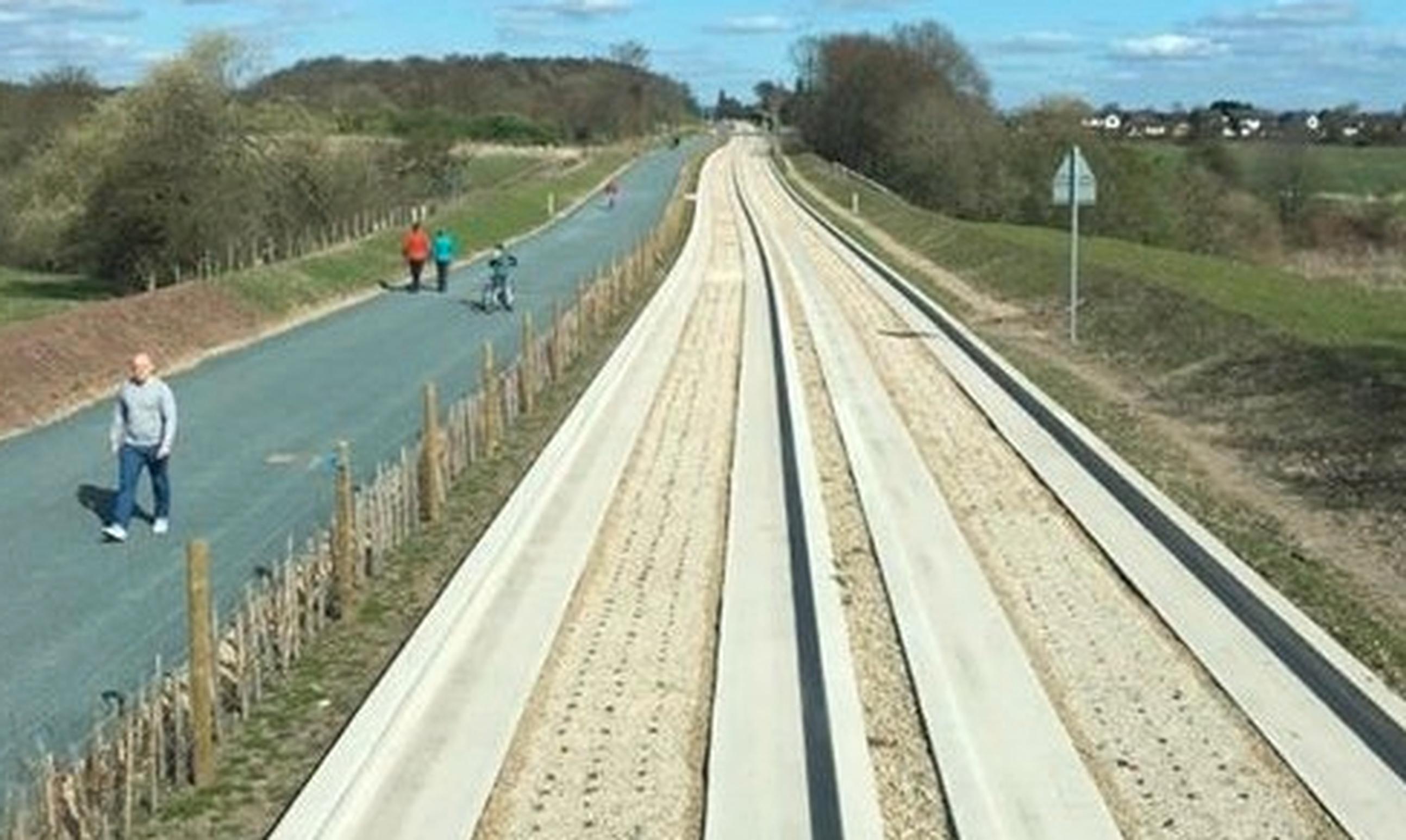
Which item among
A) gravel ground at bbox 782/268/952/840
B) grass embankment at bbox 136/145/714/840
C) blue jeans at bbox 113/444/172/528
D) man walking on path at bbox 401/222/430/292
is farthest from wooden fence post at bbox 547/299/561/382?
man walking on path at bbox 401/222/430/292

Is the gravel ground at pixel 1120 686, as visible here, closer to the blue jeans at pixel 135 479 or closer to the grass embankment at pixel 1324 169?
the blue jeans at pixel 135 479

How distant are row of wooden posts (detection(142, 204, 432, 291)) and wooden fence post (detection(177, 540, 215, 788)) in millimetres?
29861

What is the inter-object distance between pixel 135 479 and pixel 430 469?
226cm

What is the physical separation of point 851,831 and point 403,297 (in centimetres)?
2771

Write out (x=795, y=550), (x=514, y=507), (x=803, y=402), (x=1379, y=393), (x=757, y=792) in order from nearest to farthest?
(x=757, y=792) → (x=795, y=550) → (x=514, y=507) → (x=1379, y=393) → (x=803, y=402)

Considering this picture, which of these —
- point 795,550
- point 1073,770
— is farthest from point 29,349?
point 1073,770

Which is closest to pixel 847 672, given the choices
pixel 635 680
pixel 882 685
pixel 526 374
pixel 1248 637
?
pixel 882 685

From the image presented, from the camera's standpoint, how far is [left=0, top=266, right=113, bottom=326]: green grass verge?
39.7 metres

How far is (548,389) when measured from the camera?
22.0 metres

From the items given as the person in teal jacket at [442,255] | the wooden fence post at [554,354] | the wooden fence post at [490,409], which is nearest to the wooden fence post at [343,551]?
the wooden fence post at [490,409]

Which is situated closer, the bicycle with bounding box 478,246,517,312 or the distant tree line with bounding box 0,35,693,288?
the bicycle with bounding box 478,246,517,312

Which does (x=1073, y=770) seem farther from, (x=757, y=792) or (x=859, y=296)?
(x=859, y=296)

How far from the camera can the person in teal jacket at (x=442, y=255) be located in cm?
3506

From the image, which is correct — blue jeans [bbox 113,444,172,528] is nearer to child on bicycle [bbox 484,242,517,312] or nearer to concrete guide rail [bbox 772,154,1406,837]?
concrete guide rail [bbox 772,154,1406,837]
